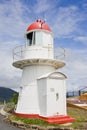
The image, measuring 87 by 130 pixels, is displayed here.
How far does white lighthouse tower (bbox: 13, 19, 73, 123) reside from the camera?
15.0 m

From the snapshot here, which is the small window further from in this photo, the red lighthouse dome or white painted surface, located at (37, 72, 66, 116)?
white painted surface, located at (37, 72, 66, 116)

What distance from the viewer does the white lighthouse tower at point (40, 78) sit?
15039mm

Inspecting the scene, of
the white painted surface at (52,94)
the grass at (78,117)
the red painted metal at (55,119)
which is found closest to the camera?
the grass at (78,117)

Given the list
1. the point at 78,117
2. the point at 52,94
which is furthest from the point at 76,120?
the point at 52,94

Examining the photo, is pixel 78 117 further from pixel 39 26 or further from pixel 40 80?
pixel 39 26

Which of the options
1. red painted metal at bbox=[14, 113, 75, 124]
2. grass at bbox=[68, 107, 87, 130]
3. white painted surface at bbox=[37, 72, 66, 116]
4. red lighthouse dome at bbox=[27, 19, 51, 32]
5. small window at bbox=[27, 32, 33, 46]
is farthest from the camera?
small window at bbox=[27, 32, 33, 46]

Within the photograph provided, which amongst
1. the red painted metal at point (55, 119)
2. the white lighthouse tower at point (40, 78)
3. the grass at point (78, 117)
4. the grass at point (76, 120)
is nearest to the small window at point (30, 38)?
the white lighthouse tower at point (40, 78)

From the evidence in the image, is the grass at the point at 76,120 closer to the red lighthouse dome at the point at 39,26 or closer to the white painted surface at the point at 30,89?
the white painted surface at the point at 30,89

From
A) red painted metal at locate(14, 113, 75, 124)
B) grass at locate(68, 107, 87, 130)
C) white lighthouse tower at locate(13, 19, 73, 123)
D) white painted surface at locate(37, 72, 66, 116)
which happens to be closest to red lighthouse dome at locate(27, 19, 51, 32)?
white lighthouse tower at locate(13, 19, 73, 123)

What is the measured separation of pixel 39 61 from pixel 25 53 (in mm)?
1218

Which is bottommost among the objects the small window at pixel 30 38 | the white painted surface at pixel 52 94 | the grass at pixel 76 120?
the grass at pixel 76 120

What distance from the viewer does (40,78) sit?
1572 centimetres

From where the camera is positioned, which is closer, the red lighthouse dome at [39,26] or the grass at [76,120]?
the grass at [76,120]

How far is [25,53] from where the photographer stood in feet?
54.3
